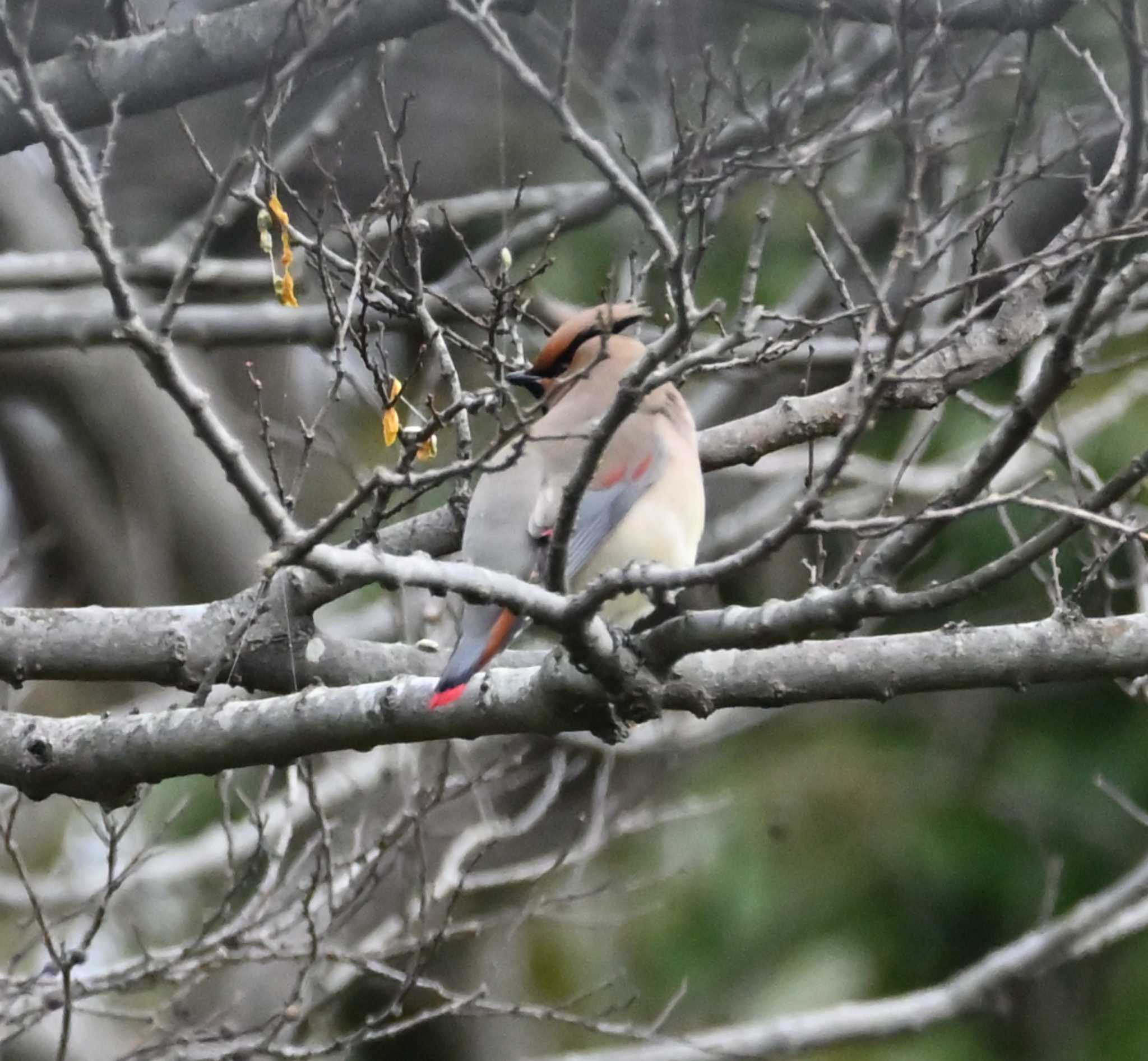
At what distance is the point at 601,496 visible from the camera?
4.05 m

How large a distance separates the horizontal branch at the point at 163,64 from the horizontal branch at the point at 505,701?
1.49 m

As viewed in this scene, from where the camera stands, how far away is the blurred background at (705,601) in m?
6.96

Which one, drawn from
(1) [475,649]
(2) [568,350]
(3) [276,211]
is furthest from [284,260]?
(2) [568,350]

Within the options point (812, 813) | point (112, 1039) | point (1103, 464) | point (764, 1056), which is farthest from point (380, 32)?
point (812, 813)

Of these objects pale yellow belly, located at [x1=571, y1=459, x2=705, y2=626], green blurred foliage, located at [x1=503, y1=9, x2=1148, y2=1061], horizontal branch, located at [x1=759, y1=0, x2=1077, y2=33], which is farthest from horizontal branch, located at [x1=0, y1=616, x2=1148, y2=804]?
green blurred foliage, located at [x1=503, y1=9, x2=1148, y2=1061]

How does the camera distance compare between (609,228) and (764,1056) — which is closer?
(764,1056)

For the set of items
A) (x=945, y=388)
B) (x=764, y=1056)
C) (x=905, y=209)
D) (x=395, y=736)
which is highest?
(x=945, y=388)

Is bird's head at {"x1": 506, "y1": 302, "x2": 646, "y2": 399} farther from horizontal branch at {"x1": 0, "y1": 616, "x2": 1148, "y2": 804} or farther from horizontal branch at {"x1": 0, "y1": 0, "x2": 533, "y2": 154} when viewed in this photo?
horizontal branch at {"x1": 0, "y1": 616, "x2": 1148, "y2": 804}

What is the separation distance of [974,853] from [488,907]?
7.94 ft

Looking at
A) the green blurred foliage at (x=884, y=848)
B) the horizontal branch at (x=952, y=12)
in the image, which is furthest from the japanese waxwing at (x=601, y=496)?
the green blurred foliage at (x=884, y=848)

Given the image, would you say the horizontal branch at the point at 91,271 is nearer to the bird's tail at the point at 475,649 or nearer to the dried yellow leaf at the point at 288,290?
the dried yellow leaf at the point at 288,290

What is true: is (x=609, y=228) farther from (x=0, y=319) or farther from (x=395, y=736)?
(x=395, y=736)

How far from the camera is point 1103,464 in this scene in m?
7.24

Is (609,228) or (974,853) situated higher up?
(609,228)
